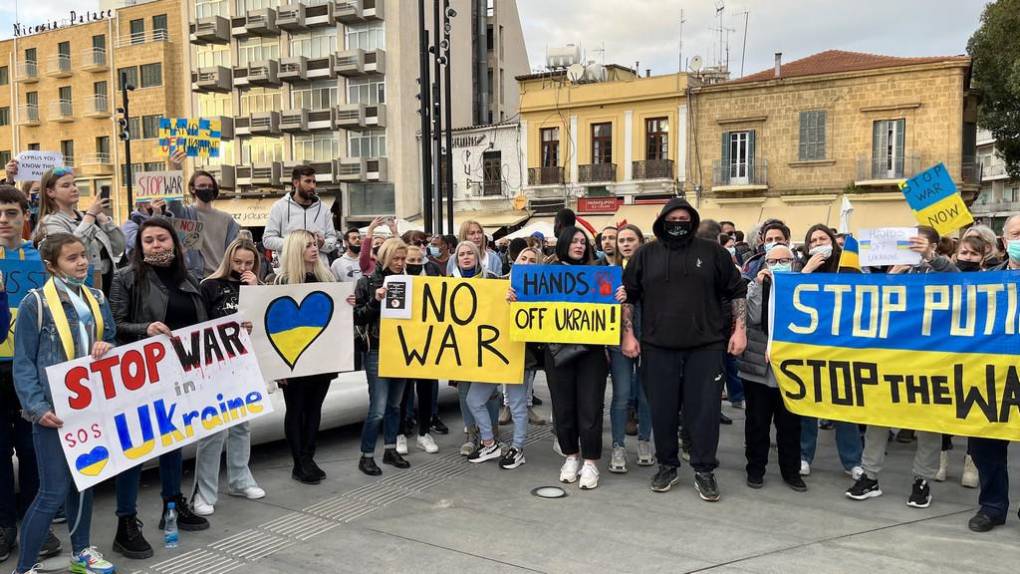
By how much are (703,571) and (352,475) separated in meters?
3.03

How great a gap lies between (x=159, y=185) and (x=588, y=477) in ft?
20.4

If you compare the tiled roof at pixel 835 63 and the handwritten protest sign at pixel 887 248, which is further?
the tiled roof at pixel 835 63

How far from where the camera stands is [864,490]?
556 cm

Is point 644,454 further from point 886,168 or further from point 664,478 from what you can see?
point 886,168

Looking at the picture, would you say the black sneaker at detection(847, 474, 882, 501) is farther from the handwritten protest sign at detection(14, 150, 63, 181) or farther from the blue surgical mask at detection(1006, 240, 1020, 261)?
the handwritten protest sign at detection(14, 150, 63, 181)

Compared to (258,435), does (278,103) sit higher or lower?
higher

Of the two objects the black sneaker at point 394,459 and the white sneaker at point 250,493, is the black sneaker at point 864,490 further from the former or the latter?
the white sneaker at point 250,493

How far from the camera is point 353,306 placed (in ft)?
20.9

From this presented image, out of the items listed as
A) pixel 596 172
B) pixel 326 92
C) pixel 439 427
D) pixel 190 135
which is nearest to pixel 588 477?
pixel 439 427

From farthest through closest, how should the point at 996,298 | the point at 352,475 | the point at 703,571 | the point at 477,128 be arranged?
the point at 477,128, the point at 352,475, the point at 996,298, the point at 703,571

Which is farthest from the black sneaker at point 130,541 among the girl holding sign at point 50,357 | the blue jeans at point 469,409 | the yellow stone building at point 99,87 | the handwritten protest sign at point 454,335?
the yellow stone building at point 99,87

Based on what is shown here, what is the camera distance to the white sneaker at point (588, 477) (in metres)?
→ 5.86

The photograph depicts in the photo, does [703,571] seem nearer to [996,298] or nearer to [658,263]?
[658,263]

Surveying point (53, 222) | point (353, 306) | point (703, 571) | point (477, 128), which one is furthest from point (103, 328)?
point (477, 128)
